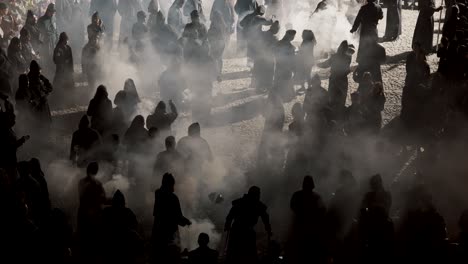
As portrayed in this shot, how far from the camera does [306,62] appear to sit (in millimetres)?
16578

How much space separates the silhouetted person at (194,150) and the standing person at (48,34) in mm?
8872

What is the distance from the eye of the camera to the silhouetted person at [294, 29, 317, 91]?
16391mm

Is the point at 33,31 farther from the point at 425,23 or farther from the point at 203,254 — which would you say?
the point at 203,254

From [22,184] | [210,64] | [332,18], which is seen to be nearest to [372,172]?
[210,64]

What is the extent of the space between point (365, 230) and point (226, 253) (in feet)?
6.52

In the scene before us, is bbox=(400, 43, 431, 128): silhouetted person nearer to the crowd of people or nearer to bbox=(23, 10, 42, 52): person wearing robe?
the crowd of people

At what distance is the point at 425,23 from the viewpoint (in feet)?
58.7

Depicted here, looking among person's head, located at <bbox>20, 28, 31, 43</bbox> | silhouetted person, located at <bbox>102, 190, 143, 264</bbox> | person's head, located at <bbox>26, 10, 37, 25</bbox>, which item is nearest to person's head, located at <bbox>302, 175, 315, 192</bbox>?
silhouetted person, located at <bbox>102, 190, 143, 264</bbox>

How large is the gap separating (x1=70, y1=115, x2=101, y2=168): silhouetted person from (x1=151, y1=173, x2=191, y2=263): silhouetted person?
2762mm

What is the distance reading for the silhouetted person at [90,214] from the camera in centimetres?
1027

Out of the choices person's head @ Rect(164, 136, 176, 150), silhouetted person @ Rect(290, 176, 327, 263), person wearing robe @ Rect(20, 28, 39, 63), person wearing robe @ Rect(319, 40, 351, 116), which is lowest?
silhouetted person @ Rect(290, 176, 327, 263)

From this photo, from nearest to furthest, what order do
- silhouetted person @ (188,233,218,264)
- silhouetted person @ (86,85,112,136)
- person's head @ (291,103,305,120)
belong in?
silhouetted person @ (188,233,218,264), person's head @ (291,103,305,120), silhouetted person @ (86,85,112,136)

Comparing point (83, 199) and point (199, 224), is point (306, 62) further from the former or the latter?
point (83, 199)

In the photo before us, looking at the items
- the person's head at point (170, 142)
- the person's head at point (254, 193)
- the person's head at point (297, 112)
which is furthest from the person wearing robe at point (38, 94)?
the person's head at point (254, 193)
